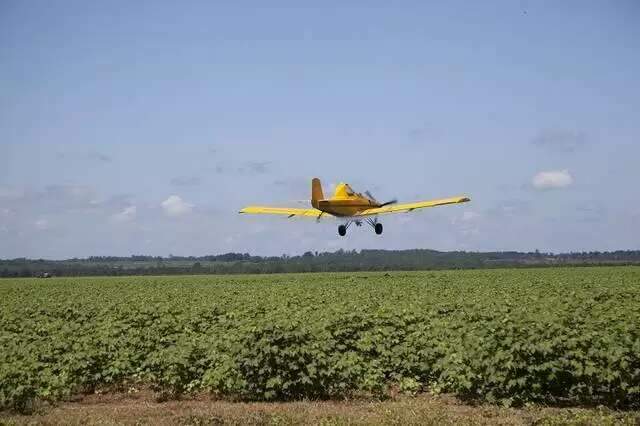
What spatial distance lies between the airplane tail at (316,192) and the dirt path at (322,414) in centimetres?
2477

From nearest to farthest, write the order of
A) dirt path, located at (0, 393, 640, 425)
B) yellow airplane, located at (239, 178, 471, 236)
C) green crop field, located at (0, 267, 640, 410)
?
1. dirt path, located at (0, 393, 640, 425)
2. green crop field, located at (0, 267, 640, 410)
3. yellow airplane, located at (239, 178, 471, 236)

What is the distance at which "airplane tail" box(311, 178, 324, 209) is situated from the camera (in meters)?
38.5

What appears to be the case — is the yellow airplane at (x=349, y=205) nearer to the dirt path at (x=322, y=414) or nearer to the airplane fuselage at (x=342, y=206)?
the airplane fuselage at (x=342, y=206)

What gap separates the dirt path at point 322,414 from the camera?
11.4m

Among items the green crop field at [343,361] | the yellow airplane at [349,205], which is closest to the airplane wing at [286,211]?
the yellow airplane at [349,205]

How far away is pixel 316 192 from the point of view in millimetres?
38875

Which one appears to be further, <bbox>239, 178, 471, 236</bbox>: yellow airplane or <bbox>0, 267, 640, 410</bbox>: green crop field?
<bbox>239, 178, 471, 236</bbox>: yellow airplane

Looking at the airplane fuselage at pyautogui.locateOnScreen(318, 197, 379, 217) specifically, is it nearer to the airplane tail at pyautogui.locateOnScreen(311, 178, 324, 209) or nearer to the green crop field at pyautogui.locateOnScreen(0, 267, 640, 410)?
the airplane tail at pyautogui.locateOnScreen(311, 178, 324, 209)

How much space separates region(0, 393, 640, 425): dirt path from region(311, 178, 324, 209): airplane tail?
24.8 meters

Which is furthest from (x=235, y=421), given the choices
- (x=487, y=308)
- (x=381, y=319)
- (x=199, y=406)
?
(x=487, y=308)

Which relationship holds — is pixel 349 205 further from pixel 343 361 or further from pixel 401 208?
pixel 343 361

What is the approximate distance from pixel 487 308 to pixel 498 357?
31.3 feet

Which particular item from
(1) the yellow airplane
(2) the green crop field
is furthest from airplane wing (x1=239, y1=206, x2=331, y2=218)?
(2) the green crop field

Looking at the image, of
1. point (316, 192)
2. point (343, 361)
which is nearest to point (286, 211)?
point (316, 192)
